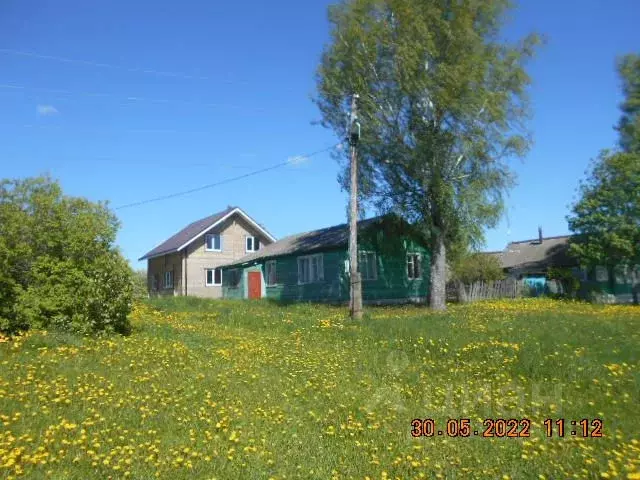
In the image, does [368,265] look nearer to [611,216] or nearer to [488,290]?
[488,290]

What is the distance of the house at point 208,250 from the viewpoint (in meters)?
41.2

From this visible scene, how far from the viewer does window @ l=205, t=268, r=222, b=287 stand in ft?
138

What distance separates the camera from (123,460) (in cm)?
573

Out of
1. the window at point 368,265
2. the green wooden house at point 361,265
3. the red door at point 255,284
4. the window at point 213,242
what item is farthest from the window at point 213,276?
the window at point 368,265

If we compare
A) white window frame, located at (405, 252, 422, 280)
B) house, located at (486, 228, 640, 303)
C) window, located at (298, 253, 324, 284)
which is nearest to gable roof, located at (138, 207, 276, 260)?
window, located at (298, 253, 324, 284)

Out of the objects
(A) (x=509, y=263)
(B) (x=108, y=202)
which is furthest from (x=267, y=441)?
(A) (x=509, y=263)

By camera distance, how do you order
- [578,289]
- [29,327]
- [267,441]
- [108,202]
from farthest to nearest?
[578,289] < [108,202] < [29,327] < [267,441]

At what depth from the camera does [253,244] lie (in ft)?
146

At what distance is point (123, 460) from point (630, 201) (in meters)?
32.6

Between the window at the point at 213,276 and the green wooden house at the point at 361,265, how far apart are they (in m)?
8.80

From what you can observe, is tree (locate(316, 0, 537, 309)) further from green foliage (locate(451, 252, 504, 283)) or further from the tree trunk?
green foliage (locate(451, 252, 504, 283))

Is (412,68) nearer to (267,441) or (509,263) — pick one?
(267,441)

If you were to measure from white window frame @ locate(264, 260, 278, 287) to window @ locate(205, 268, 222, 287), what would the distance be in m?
8.43

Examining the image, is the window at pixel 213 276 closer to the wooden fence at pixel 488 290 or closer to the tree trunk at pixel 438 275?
the wooden fence at pixel 488 290
